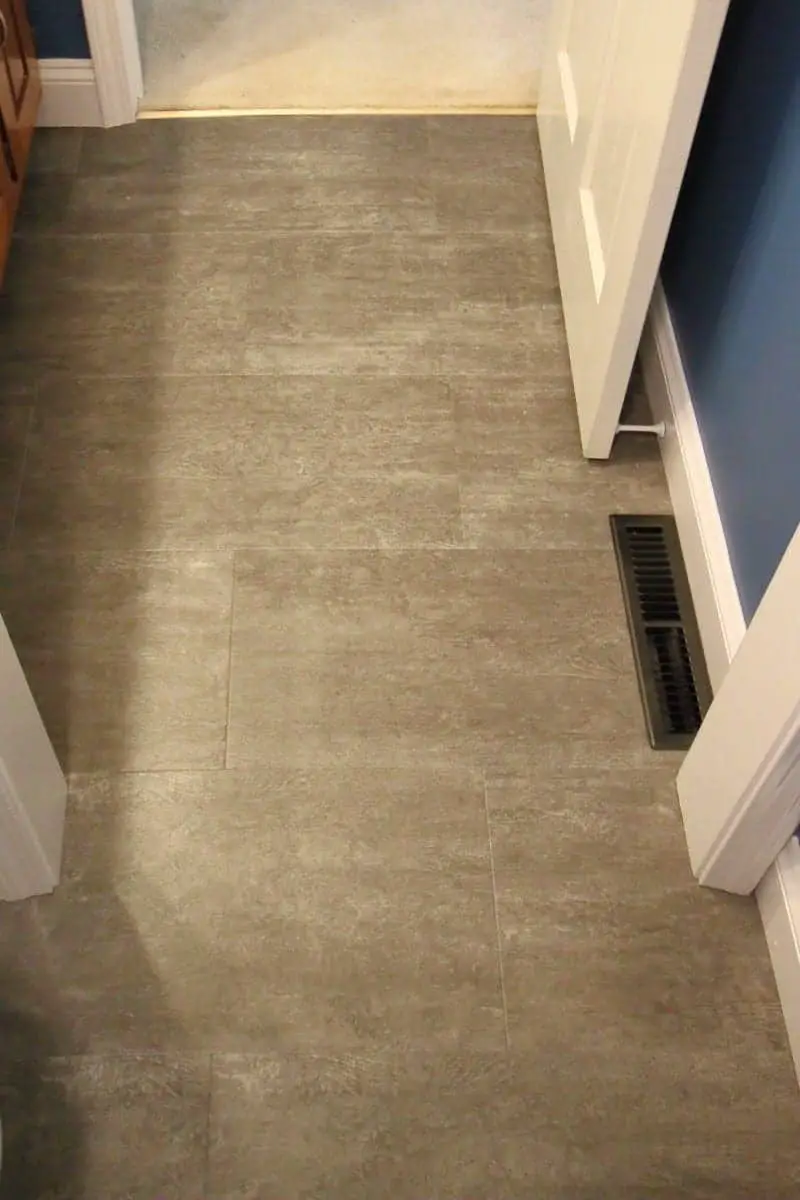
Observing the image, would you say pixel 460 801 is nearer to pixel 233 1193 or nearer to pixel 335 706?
Answer: pixel 335 706

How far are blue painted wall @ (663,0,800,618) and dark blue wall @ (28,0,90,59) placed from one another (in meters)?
1.25

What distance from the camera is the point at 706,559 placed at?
1541mm

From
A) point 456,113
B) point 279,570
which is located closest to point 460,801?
point 279,570

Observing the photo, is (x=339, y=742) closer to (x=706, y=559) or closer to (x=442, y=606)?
(x=442, y=606)

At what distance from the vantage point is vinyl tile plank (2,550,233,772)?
147cm

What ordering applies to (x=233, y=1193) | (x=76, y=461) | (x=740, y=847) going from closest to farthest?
(x=233, y=1193), (x=740, y=847), (x=76, y=461)

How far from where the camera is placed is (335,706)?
59.2 inches

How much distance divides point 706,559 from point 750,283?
378 mm

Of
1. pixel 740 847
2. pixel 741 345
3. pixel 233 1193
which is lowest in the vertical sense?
pixel 233 1193

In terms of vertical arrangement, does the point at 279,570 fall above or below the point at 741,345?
below

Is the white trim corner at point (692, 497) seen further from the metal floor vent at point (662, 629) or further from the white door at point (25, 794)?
the white door at point (25, 794)

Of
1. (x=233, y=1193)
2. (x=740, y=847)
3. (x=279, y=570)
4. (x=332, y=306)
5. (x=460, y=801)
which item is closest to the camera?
(x=233, y=1193)

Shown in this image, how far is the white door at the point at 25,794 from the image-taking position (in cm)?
114

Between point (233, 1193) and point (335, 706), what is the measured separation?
23.8 inches
